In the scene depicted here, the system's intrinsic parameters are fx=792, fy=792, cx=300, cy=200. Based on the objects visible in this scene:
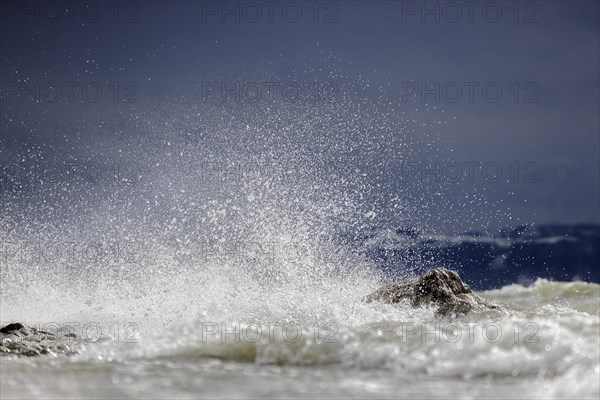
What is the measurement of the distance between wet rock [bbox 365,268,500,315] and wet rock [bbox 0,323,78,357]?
4.07 meters

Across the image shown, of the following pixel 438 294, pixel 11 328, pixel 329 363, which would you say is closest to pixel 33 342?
pixel 11 328

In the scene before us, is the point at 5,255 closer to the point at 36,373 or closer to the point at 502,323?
the point at 36,373

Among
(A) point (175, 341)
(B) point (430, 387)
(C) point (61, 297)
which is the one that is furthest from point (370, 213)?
(B) point (430, 387)

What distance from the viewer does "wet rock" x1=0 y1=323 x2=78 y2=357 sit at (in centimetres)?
662

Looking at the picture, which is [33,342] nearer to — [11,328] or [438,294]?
[11,328]

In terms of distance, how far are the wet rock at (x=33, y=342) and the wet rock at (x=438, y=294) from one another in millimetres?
4069

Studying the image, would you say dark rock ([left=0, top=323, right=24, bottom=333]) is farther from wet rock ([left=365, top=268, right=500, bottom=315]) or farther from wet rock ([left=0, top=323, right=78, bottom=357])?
wet rock ([left=365, top=268, right=500, bottom=315])

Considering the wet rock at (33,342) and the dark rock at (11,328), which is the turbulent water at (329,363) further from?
the dark rock at (11,328)

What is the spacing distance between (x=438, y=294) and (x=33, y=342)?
4.87m

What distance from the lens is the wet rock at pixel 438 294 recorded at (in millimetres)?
9539

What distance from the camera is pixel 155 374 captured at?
212 inches

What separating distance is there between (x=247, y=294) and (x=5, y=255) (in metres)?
5.18

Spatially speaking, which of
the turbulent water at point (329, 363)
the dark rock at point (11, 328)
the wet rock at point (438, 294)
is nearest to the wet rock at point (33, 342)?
the dark rock at point (11, 328)

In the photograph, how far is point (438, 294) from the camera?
9.73 meters
